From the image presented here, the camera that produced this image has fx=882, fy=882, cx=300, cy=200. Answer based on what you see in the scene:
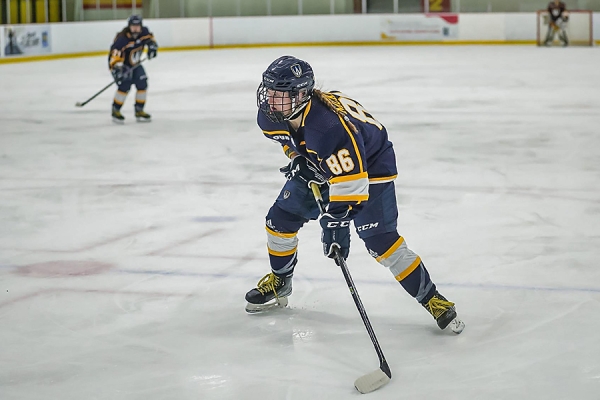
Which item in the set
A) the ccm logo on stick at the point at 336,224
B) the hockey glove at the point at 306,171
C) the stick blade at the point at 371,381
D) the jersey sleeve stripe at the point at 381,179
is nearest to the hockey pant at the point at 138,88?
the hockey glove at the point at 306,171

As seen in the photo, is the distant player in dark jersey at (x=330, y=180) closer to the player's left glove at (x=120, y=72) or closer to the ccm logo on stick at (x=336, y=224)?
the ccm logo on stick at (x=336, y=224)

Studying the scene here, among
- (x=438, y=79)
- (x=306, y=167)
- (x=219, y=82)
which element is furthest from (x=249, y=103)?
(x=306, y=167)

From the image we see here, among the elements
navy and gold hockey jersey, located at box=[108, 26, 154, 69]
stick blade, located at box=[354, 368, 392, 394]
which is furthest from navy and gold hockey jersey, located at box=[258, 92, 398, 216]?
navy and gold hockey jersey, located at box=[108, 26, 154, 69]

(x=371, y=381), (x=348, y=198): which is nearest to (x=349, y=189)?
(x=348, y=198)

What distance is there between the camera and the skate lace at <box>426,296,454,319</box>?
10.0 ft

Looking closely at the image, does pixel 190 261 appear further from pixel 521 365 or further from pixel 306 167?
pixel 521 365

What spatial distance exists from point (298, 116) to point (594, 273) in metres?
1.69

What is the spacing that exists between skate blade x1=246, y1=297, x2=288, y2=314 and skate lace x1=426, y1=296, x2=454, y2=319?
0.59 m

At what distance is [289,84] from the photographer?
2.68m

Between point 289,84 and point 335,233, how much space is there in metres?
0.49

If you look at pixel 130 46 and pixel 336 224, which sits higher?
pixel 130 46

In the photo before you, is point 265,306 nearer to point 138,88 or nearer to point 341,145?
point 341,145

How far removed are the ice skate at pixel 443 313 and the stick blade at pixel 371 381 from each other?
1.46 ft

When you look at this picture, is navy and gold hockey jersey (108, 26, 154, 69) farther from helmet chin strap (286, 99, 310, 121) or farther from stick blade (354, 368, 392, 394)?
stick blade (354, 368, 392, 394)
